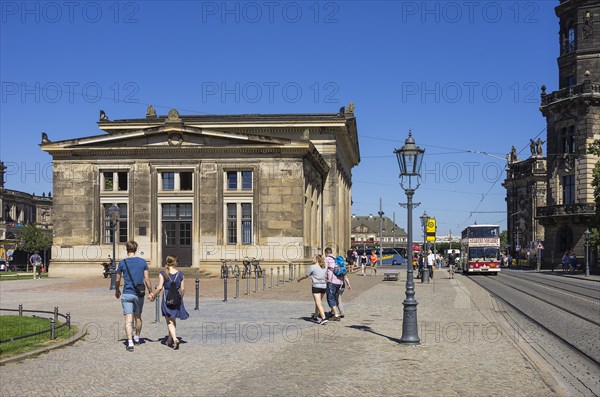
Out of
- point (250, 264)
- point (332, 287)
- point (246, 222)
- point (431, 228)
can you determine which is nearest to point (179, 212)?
point (246, 222)

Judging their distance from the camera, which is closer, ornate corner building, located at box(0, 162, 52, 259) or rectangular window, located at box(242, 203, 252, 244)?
rectangular window, located at box(242, 203, 252, 244)

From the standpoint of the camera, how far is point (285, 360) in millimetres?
11844

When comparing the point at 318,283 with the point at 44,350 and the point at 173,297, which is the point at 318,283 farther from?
the point at 44,350

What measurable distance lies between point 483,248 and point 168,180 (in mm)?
27232

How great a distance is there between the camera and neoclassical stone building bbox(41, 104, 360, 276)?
44.6m

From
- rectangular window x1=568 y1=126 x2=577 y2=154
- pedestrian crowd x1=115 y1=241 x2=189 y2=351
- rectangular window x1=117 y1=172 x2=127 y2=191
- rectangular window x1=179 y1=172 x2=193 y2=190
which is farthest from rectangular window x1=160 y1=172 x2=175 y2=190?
rectangular window x1=568 y1=126 x2=577 y2=154

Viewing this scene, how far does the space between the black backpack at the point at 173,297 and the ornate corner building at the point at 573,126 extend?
60690mm

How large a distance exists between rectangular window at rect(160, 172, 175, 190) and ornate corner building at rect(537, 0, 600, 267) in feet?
138

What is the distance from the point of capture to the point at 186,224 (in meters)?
45.4

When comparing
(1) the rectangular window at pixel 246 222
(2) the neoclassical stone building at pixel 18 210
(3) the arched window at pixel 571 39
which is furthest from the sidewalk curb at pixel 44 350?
(2) the neoclassical stone building at pixel 18 210

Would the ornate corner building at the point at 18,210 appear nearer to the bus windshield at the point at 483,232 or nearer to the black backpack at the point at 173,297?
the bus windshield at the point at 483,232

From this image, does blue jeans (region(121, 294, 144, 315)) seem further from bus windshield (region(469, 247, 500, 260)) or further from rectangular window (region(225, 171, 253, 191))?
bus windshield (region(469, 247, 500, 260))

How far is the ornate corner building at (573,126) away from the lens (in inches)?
2704

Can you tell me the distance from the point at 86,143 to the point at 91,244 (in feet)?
21.5
